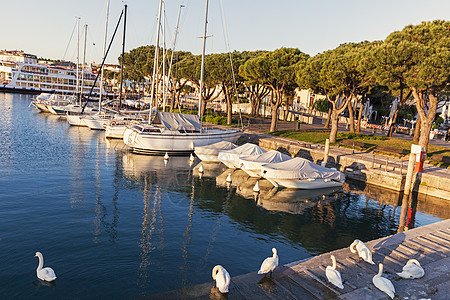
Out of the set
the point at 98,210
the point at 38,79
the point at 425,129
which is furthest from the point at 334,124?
the point at 38,79

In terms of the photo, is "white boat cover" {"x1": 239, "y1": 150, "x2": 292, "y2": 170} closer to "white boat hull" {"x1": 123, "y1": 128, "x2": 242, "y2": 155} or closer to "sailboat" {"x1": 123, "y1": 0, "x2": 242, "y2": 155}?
"white boat hull" {"x1": 123, "y1": 128, "x2": 242, "y2": 155}

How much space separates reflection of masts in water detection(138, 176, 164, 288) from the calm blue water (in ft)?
0.17

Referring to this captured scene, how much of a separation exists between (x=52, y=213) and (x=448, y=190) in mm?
28191

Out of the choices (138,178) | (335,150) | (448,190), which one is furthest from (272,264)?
(335,150)

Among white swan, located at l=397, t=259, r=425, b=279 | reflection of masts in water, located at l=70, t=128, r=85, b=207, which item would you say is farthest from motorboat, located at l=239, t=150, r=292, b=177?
white swan, located at l=397, t=259, r=425, b=279

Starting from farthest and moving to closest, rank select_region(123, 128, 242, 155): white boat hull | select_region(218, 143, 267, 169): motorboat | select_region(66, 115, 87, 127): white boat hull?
1. select_region(66, 115, 87, 127): white boat hull
2. select_region(123, 128, 242, 155): white boat hull
3. select_region(218, 143, 267, 169): motorboat

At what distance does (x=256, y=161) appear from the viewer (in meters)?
29.8

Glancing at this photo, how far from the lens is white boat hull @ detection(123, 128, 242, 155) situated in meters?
37.8

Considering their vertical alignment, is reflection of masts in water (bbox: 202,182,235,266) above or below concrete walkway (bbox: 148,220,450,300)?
below

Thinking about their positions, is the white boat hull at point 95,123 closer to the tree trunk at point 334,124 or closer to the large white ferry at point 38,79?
the tree trunk at point 334,124

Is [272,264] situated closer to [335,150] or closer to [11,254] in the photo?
[11,254]

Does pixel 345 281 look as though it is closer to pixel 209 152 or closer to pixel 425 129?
pixel 209 152

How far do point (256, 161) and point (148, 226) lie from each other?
14.1 m

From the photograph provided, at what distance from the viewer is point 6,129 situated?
47.3 m
